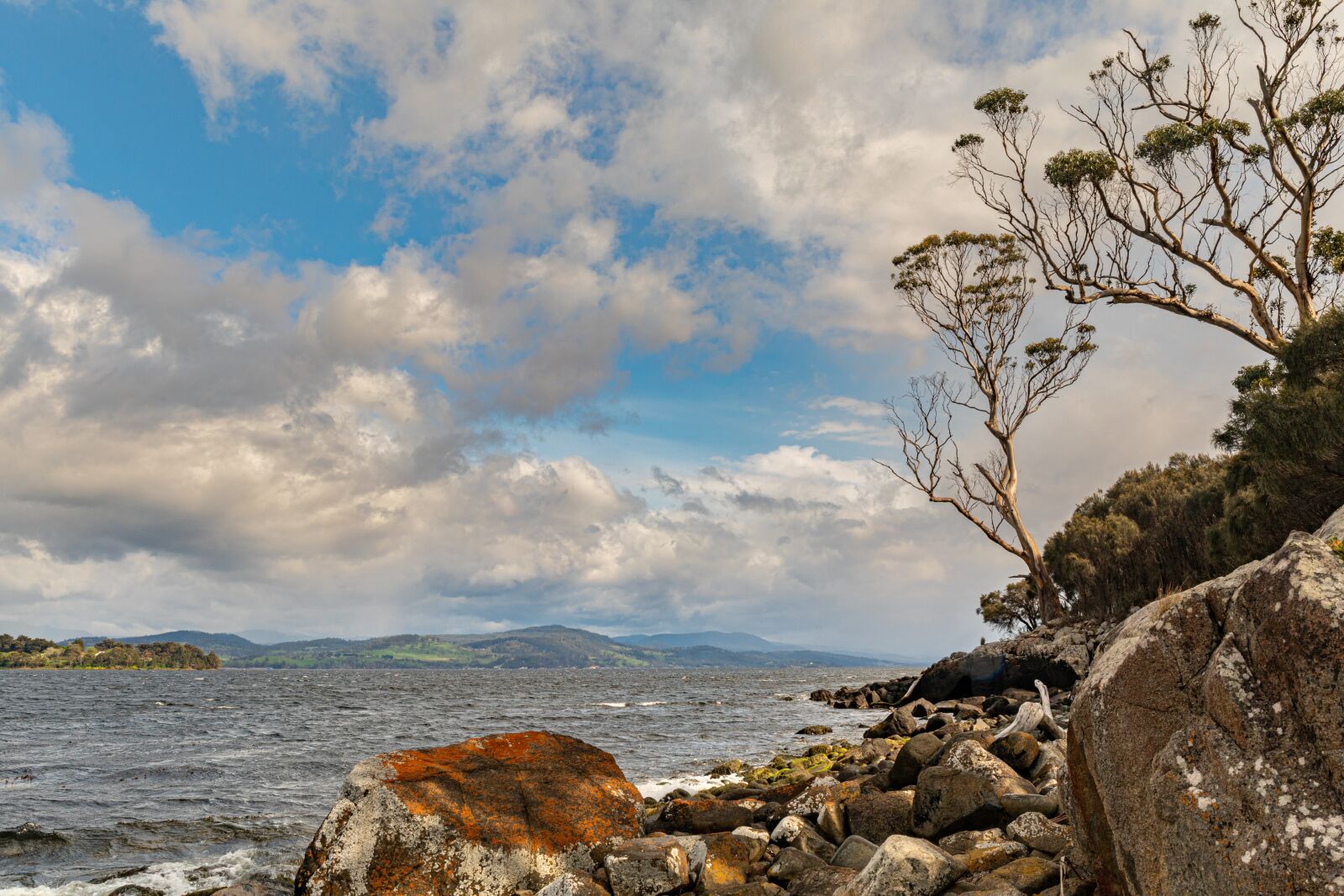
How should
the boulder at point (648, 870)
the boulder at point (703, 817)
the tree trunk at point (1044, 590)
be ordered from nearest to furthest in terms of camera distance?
the boulder at point (648, 870)
the boulder at point (703, 817)
the tree trunk at point (1044, 590)

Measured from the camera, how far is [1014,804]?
9.75 m

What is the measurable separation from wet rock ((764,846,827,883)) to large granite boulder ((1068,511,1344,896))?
15.8 ft

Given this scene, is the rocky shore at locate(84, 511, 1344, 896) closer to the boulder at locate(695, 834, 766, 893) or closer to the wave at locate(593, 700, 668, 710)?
the boulder at locate(695, 834, 766, 893)

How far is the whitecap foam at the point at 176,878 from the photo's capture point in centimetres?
1345

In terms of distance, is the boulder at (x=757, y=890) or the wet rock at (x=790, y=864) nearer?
the boulder at (x=757, y=890)

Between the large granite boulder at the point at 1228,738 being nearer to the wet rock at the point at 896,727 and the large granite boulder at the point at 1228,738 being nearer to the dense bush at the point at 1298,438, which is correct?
the wet rock at the point at 896,727

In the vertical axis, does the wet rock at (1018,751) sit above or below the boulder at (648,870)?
above

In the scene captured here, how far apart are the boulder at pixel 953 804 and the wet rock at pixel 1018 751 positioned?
1405mm

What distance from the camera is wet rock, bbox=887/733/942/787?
520 inches

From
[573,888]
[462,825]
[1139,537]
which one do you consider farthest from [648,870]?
[1139,537]

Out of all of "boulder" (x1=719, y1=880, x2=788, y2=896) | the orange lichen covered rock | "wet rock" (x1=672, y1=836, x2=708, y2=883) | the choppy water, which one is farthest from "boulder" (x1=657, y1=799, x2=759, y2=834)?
the choppy water

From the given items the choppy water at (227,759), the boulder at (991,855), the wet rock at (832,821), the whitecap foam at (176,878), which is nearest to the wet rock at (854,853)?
the wet rock at (832,821)

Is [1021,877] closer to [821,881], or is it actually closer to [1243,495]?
[821,881]

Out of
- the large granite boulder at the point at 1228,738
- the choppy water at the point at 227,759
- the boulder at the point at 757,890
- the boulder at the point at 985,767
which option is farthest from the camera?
the choppy water at the point at 227,759
